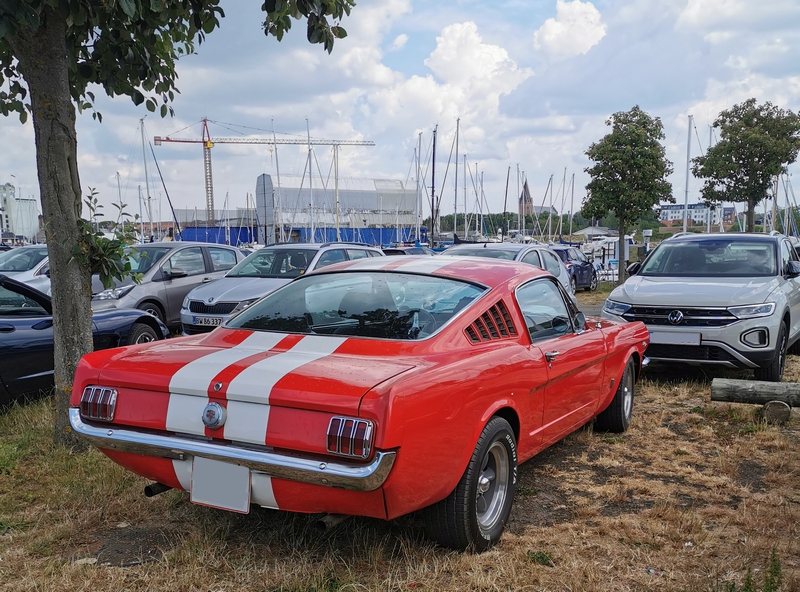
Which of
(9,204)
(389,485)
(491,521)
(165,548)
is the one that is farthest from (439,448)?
(9,204)

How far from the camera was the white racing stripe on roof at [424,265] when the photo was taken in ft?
13.9

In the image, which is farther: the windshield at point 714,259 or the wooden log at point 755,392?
the windshield at point 714,259

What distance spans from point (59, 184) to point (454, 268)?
113 inches

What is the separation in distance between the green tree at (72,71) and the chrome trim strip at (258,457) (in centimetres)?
192

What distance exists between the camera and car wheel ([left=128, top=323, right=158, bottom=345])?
7320 millimetres

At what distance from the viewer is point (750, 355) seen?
273 inches

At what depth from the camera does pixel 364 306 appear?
3.95 m

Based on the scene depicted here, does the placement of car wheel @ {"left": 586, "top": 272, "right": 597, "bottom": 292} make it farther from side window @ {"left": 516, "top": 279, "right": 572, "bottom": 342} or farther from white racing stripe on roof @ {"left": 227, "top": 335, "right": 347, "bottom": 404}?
white racing stripe on roof @ {"left": 227, "top": 335, "right": 347, "bottom": 404}

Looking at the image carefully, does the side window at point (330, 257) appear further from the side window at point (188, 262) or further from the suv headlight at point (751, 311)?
the suv headlight at point (751, 311)

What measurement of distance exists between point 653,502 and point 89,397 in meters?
3.27

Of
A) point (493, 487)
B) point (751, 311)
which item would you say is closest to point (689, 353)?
point (751, 311)

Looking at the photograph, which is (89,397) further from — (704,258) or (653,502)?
(704,258)

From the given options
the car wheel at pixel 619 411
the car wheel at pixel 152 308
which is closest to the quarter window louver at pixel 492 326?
the car wheel at pixel 619 411

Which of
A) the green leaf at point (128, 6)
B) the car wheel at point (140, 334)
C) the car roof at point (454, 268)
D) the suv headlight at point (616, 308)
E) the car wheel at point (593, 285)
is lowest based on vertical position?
the car wheel at point (593, 285)
